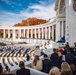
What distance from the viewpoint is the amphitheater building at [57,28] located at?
32594mm

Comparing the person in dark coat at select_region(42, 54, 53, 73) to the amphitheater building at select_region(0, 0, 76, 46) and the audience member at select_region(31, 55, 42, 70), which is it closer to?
the audience member at select_region(31, 55, 42, 70)

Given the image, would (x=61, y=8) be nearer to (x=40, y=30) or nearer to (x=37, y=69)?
(x=40, y=30)

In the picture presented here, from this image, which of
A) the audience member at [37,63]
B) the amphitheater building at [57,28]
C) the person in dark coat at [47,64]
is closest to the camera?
the person in dark coat at [47,64]

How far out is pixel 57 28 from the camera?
6781cm

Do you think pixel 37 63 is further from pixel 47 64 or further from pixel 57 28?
pixel 57 28

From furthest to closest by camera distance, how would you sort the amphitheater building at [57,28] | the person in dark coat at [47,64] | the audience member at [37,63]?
the amphitheater building at [57,28], the audience member at [37,63], the person in dark coat at [47,64]

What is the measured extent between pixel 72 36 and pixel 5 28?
81.8 m

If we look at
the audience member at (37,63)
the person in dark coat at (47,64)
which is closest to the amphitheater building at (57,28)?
the audience member at (37,63)

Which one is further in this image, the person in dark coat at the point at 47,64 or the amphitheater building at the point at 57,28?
the amphitheater building at the point at 57,28

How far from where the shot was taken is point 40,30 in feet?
338

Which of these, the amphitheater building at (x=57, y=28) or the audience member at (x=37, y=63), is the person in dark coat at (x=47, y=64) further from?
the amphitheater building at (x=57, y=28)

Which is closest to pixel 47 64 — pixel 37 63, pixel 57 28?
pixel 37 63

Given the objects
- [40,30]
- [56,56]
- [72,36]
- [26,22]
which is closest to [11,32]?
[40,30]

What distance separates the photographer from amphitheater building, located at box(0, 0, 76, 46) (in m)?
32.6
